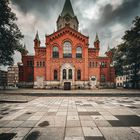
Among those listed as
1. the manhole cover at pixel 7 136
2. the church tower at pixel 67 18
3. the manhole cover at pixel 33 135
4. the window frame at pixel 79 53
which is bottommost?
the manhole cover at pixel 33 135

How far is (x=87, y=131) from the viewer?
5.66 m

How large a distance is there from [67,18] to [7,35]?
25465 mm

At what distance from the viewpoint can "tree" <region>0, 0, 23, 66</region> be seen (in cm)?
2466

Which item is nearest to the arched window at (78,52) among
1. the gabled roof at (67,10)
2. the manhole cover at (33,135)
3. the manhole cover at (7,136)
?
the gabled roof at (67,10)

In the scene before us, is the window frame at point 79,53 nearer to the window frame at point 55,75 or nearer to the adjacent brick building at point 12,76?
the window frame at point 55,75

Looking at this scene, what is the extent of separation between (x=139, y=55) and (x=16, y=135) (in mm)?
34196

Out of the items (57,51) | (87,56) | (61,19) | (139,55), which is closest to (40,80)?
(57,51)

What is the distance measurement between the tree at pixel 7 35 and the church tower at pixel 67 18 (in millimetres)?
21135

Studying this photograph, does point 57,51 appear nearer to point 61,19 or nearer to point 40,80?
point 40,80

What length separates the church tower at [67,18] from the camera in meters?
47.2

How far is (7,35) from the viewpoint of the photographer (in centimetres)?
2766

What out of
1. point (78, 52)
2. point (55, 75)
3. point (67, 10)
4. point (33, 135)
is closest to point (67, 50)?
point (78, 52)

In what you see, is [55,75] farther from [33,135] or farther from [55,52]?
[33,135]

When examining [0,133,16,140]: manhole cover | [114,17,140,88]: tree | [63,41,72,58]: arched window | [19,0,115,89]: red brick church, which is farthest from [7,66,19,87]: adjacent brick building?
[0,133,16,140]: manhole cover
